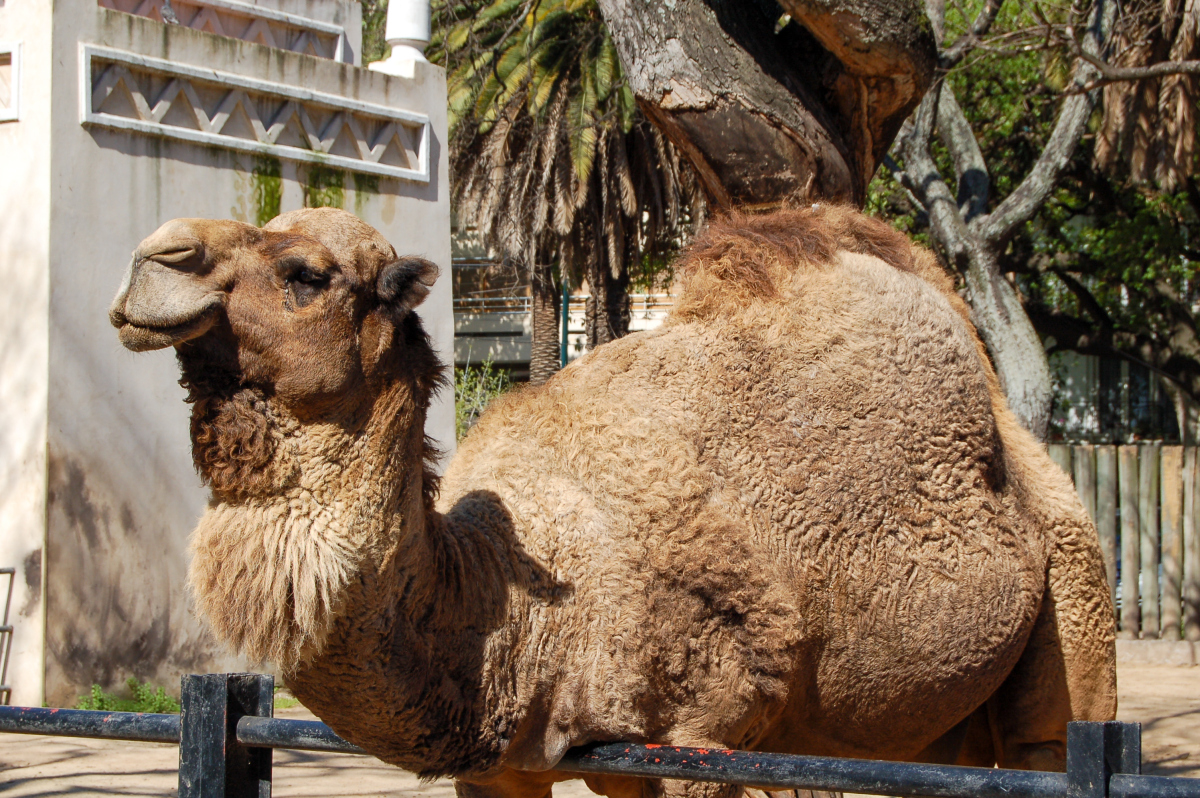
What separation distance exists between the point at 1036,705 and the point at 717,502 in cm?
146

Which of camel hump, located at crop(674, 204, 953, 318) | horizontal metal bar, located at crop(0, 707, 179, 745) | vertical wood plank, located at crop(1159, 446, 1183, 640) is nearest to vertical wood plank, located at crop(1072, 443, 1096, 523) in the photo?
vertical wood plank, located at crop(1159, 446, 1183, 640)

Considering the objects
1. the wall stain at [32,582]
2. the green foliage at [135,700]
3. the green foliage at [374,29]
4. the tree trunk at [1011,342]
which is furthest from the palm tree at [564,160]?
the green foliage at [135,700]

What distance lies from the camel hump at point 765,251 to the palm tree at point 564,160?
474 inches

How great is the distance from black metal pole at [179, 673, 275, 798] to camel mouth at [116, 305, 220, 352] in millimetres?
650

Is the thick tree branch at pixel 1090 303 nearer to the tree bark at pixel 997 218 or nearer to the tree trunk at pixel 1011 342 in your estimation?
the tree bark at pixel 997 218

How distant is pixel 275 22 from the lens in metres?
9.30

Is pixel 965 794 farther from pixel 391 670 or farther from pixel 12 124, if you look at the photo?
pixel 12 124

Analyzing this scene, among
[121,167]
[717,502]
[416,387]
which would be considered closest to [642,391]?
[717,502]

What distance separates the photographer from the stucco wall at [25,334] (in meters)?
7.23

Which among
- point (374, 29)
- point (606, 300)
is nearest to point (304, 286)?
point (606, 300)

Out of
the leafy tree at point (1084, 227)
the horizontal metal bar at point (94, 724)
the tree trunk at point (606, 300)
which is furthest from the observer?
the tree trunk at point (606, 300)

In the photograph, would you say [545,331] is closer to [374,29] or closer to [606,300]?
[606,300]

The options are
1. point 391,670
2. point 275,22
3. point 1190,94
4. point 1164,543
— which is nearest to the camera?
point 391,670

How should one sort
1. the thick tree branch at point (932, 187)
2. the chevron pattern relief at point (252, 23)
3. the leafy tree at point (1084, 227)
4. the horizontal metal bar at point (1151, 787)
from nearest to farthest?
1. the horizontal metal bar at point (1151, 787)
2. the chevron pattern relief at point (252, 23)
3. the thick tree branch at point (932, 187)
4. the leafy tree at point (1084, 227)
